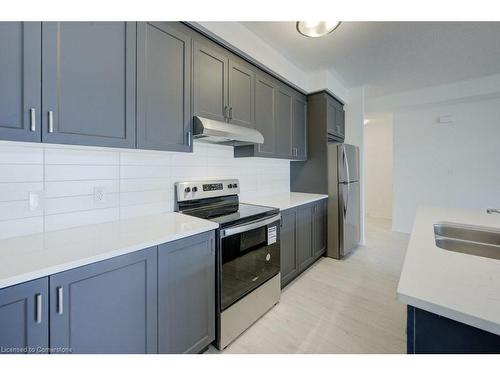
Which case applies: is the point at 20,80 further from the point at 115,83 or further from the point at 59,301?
the point at 59,301

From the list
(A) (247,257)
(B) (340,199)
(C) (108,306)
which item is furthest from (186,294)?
(B) (340,199)

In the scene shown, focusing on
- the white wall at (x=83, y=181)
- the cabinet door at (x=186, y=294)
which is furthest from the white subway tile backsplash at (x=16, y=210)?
the cabinet door at (x=186, y=294)

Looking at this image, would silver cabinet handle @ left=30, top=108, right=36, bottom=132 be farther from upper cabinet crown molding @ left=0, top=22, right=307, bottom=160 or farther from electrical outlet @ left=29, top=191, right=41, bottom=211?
electrical outlet @ left=29, top=191, right=41, bottom=211

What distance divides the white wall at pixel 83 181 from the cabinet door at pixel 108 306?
0.58 m

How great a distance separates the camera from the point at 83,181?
1.38 metres

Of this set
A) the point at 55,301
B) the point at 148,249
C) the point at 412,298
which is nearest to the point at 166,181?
the point at 148,249

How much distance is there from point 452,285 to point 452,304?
0.44 ft

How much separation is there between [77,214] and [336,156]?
273cm

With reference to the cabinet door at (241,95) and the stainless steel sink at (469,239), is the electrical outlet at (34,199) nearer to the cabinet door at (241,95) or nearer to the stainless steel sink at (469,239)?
the cabinet door at (241,95)

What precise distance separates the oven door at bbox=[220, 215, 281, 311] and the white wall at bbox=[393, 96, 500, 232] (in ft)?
12.1

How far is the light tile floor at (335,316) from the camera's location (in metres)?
1.55

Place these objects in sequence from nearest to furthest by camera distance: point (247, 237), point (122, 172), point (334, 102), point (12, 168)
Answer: point (12, 168)
point (122, 172)
point (247, 237)
point (334, 102)
